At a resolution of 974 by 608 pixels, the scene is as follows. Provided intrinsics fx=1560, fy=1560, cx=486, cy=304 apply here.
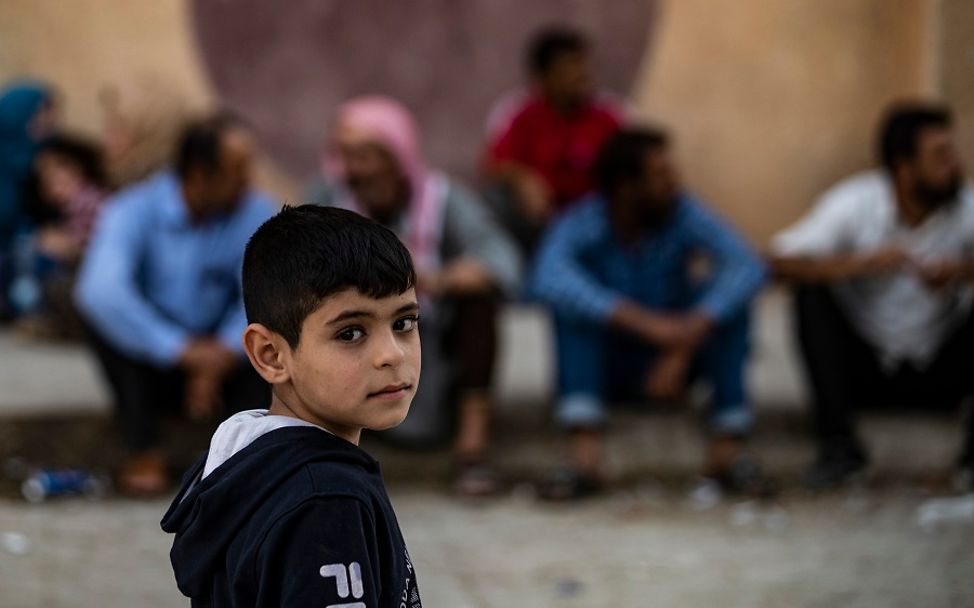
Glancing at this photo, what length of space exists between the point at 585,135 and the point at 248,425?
4.74 m

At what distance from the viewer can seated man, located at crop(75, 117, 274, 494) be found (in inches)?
194

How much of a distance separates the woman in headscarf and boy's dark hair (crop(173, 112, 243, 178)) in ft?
6.45

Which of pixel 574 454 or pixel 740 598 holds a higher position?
pixel 574 454

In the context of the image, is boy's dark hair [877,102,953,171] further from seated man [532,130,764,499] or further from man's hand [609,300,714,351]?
man's hand [609,300,714,351]

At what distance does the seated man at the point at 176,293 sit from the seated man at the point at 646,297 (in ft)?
3.36

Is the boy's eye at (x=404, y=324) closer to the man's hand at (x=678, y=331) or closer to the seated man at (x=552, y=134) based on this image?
the man's hand at (x=678, y=331)

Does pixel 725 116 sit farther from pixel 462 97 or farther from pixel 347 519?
pixel 347 519

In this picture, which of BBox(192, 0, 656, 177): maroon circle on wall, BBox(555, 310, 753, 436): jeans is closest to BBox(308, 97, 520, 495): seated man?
BBox(555, 310, 753, 436): jeans

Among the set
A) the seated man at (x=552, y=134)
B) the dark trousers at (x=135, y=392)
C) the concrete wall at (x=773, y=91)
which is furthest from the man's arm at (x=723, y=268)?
the concrete wall at (x=773, y=91)

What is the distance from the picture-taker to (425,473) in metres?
5.24

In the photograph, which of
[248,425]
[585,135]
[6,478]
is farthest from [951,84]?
[248,425]

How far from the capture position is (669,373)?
5105 mm

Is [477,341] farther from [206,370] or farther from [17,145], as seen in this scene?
[17,145]

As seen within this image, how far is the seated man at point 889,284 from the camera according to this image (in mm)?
5234
